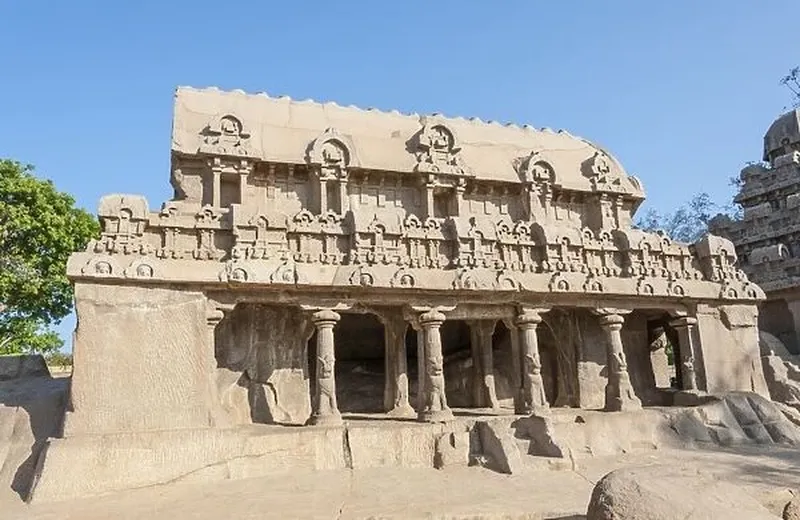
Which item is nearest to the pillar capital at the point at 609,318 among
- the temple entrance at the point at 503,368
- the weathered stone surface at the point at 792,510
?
the temple entrance at the point at 503,368

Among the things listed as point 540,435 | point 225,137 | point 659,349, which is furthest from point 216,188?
point 659,349

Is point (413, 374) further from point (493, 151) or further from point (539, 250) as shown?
point (493, 151)

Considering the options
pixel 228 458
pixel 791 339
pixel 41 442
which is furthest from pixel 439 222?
pixel 791 339

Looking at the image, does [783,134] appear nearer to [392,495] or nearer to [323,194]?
[323,194]

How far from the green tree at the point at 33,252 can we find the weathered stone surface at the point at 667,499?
1673 cm

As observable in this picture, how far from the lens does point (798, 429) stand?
11.4 m

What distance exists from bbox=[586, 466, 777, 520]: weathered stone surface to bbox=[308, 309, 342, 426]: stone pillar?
16.4 ft

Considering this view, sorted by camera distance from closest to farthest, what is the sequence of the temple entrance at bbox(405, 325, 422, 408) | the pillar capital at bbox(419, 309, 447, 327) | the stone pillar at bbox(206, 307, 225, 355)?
the stone pillar at bbox(206, 307, 225, 355), the pillar capital at bbox(419, 309, 447, 327), the temple entrance at bbox(405, 325, 422, 408)

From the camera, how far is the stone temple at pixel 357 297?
341 inches

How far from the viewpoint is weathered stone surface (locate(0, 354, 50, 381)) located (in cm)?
1160

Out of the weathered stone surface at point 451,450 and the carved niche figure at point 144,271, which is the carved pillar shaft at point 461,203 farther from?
the carved niche figure at point 144,271

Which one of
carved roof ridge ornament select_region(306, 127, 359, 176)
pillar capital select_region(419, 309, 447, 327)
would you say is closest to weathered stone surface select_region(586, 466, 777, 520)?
pillar capital select_region(419, 309, 447, 327)

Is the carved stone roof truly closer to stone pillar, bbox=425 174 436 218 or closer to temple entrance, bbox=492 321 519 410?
stone pillar, bbox=425 174 436 218

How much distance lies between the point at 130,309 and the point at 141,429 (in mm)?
1693
